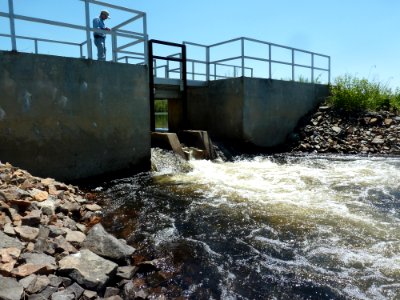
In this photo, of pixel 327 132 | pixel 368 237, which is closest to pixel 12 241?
pixel 368 237

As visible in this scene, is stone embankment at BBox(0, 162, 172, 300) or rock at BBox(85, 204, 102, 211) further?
rock at BBox(85, 204, 102, 211)

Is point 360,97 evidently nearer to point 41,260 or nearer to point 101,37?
point 101,37

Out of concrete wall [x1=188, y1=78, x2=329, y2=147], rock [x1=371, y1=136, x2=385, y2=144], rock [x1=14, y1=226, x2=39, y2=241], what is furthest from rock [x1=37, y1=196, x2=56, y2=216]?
rock [x1=371, y1=136, x2=385, y2=144]

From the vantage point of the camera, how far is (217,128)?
12.0 metres

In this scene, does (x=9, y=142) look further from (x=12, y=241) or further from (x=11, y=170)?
(x=12, y=241)

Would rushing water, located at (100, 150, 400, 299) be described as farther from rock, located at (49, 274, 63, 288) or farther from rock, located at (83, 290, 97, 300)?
rock, located at (49, 274, 63, 288)

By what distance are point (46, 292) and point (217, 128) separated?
978 cm

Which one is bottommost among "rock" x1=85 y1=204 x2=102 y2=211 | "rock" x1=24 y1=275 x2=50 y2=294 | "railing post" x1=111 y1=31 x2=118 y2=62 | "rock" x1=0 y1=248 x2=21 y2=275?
"rock" x1=85 y1=204 x2=102 y2=211

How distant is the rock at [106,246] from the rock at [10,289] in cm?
93

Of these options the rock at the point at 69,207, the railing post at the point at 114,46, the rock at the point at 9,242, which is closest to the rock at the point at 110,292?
the rock at the point at 9,242

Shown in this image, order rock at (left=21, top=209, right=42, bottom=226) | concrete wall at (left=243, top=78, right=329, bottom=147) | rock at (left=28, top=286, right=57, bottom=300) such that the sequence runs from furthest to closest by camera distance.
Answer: concrete wall at (left=243, top=78, right=329, bottom=147), rock at (left=21, top=209, right=42, bottom=226), rock at (left=28, top=286, right=57, bottom=300)

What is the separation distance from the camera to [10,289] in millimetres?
2369

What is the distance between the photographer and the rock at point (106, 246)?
331 cm

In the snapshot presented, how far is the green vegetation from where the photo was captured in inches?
548
